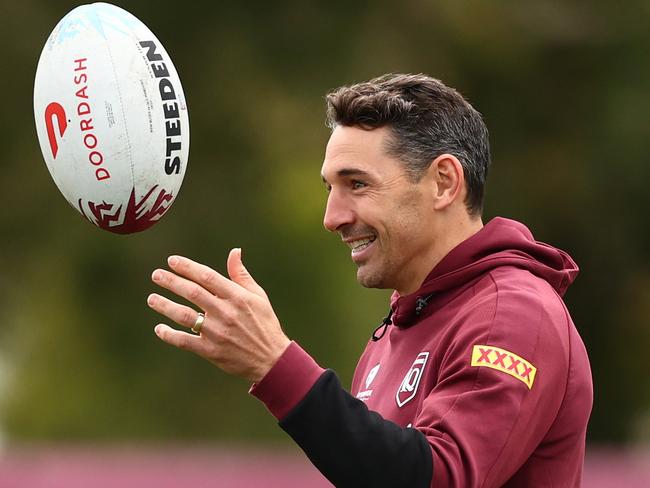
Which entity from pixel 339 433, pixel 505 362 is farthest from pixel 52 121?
pixel 505 362

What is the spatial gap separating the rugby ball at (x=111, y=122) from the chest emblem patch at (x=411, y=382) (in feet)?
3.40

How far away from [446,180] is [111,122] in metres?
1.09

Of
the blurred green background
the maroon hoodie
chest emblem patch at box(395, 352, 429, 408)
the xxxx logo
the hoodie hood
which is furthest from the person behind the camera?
the blurred green background

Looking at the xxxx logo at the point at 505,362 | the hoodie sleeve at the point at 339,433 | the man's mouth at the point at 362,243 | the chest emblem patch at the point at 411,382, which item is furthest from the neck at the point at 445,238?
the hoodie sleeve at the point at 339,433

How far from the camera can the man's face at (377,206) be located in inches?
186

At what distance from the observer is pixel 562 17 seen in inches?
749

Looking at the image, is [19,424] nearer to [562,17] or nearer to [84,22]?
[562,17]

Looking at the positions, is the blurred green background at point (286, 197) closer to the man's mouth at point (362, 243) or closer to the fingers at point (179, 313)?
the man's mouth at point (362, 243)

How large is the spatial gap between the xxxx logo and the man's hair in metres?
0.81

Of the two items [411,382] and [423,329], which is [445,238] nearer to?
[423,329]

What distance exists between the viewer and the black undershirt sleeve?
3.87 meters

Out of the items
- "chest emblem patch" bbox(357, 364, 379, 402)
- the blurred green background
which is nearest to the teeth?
"chest emblem patch" bbox(357, 364, 379, 402)

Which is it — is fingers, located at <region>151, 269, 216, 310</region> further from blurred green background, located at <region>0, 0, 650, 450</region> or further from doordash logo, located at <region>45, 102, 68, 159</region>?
blurred green background, located at <region>0, 0, 650, 450</region>

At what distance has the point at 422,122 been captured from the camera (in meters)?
4.80
